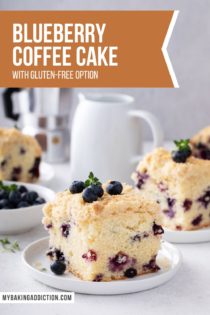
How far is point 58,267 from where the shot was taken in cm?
200

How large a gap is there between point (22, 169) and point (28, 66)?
0.41 metres

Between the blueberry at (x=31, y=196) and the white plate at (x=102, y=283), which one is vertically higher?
the blueberry at (x=31, y=196)

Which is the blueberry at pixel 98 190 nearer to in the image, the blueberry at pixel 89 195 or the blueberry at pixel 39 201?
the blueberry at pixel 89 195

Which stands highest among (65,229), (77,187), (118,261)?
(77,187)

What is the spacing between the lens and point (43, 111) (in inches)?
136

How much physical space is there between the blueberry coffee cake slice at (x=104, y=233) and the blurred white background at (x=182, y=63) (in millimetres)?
1565

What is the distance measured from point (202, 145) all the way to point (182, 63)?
103 cm

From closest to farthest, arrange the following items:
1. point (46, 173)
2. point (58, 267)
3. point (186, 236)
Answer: point (58, 267) < point (186, 236) < point (46, 173)

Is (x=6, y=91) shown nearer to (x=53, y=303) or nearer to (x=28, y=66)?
(x=28, y=66)

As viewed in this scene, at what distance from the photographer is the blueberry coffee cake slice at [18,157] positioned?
291cm

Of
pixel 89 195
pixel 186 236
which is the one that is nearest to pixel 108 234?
pixel 89 195

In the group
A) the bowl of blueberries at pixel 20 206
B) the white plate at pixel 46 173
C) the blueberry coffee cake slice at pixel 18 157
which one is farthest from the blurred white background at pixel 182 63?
the bowl of blueberries at pixel 20 206

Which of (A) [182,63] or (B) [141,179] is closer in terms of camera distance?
(B) [141,179]

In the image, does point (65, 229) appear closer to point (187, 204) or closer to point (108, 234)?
point (108, 234)
